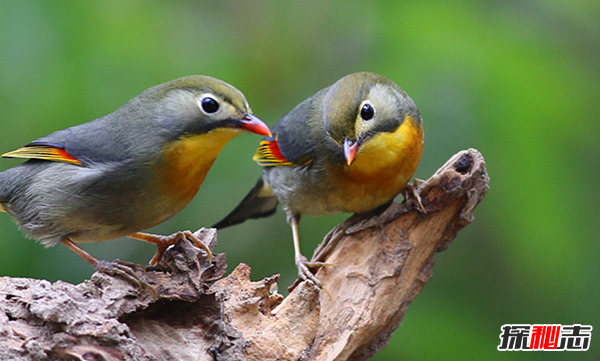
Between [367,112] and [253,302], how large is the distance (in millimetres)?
1124

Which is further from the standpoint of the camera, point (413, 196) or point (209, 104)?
point (413, 196)

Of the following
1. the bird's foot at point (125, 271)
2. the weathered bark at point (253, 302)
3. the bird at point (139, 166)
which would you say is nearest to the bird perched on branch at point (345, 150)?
the weathered bark at point (253, 302)

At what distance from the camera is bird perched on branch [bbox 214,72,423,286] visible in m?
3.91

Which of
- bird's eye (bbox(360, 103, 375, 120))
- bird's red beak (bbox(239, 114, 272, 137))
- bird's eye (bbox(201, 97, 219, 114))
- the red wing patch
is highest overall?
bird's eye (bbox(360, 103, 375, 120))

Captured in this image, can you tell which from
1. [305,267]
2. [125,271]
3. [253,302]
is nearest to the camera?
[125,271]

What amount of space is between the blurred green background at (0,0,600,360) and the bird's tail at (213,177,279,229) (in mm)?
78

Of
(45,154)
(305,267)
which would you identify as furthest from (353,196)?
(45,154)

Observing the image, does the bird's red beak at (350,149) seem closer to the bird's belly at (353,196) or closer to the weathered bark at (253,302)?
the bird's belly at (353,196)

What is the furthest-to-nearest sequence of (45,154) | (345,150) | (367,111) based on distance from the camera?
(367,111) → (345,150) → (45,154)

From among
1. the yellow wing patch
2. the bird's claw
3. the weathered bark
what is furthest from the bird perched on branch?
the yellow wing patch

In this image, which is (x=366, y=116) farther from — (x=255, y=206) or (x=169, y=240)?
(x=255, y=206)

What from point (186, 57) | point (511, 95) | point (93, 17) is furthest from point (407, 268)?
point (93, 17)

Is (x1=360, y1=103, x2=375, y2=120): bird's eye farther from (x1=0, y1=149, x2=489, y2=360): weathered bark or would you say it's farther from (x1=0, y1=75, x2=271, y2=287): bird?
(x1=0, y1=75, x2=271, y2=287): bird

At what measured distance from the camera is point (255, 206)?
16.5ft
